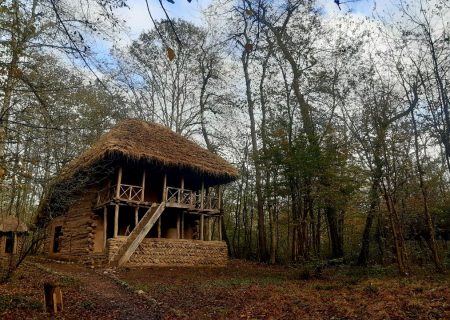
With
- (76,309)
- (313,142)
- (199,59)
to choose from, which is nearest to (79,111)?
(199,59)

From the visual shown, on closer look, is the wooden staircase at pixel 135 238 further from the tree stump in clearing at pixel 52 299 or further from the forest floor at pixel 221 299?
the tree stump in clearing at pixel 52 299

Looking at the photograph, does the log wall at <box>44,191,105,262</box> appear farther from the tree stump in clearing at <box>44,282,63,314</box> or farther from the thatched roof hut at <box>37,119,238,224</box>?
the tree stump in clearing at <box>44,282,63,314</box>

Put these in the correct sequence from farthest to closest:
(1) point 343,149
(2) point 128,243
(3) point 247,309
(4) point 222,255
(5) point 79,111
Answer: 1. (5) point 79,111
2. (4) point 222,255
3. (1) point 343,149
4. (2) point 128,243
5. (3) point 247,309

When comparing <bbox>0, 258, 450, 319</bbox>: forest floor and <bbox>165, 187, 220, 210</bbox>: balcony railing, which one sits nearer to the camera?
<bbox>0, 258, 450, 319</bbox>: forest floor

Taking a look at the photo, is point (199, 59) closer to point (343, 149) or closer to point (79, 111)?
point (79, 111)

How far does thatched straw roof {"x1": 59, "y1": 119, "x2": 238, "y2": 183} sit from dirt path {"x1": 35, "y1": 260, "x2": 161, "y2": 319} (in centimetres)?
675

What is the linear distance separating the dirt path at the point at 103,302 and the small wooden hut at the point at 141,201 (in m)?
4.65

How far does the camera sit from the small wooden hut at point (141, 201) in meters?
16.5

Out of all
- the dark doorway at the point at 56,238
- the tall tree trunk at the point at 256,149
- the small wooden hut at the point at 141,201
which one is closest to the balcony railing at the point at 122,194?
the small wooden hut at the point at 141,201

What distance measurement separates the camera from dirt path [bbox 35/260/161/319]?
7172mm

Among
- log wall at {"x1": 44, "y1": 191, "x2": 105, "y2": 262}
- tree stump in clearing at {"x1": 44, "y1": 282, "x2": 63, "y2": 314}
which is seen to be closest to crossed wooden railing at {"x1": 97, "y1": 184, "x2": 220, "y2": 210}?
log wall at {"x1": 44, "y1": 191, "x2": 105, "y2": 262}

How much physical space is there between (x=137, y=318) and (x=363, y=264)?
13366 mm

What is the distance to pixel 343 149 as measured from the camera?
1691 cm

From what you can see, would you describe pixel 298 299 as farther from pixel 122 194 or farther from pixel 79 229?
pixel 79 229
